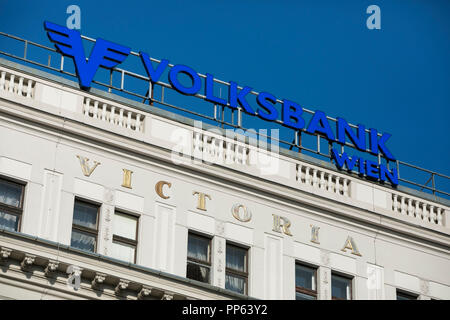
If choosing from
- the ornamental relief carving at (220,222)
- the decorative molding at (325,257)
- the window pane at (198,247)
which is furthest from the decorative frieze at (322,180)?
the window pane at (198,247)

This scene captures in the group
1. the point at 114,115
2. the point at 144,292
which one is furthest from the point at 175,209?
the point at 144,292

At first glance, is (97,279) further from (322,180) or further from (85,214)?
(322,180)

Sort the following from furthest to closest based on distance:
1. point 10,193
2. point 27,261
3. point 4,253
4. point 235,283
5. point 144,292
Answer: point 235,283 → point 10,193 → point 144,292 → point 27,261 → point 4,253

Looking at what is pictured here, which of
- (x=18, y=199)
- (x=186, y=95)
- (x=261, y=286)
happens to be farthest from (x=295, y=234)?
(x=18, y=199)

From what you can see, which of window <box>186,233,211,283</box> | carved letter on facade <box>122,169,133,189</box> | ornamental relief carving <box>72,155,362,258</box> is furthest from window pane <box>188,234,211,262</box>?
carved letter on facade <box>122,169,133,189</box>

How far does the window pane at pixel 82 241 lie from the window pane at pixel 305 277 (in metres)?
7.23

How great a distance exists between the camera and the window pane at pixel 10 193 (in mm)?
44359

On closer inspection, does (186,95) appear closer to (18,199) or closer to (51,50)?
(51,50)

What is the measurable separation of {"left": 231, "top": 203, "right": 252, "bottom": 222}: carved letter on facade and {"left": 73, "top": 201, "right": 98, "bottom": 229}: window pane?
4.84m

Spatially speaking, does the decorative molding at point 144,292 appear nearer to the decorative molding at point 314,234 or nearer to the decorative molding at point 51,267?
the decorative molding at point 51,267

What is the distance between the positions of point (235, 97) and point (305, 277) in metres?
7.36

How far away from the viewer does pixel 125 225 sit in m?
46.2

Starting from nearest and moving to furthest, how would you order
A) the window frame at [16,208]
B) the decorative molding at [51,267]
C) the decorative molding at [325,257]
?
the decorative molding at [51,267]
the window frame at [16,208]
the decorative molding at [325,257]
